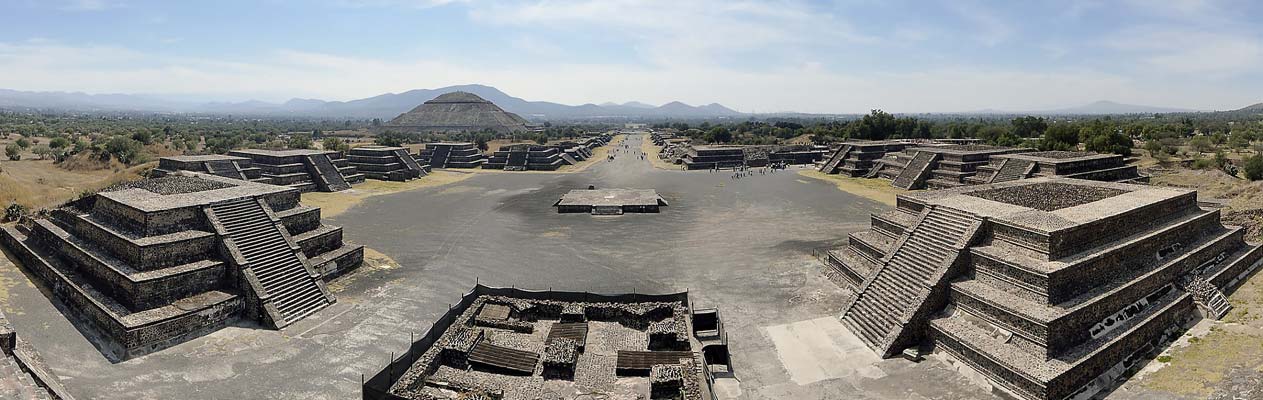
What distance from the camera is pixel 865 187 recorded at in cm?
5194

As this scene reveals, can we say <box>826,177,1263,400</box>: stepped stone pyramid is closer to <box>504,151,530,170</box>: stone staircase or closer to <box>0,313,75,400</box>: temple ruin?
<box>0,313,75,400</box>: temple ruin

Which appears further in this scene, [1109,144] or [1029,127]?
[1029,127]

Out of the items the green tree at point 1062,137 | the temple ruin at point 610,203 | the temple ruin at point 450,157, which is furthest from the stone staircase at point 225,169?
the green tree at point 1062,137

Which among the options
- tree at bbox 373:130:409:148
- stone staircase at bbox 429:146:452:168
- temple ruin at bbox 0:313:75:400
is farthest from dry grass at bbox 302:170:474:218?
tree at bbox 373:130:409:148

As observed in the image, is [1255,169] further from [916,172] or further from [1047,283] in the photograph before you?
[1047,283]

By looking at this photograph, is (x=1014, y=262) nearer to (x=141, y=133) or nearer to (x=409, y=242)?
(x=409, y=242)

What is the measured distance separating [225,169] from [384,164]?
16.1 metres

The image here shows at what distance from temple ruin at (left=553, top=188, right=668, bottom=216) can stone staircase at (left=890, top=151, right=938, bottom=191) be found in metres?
21.4

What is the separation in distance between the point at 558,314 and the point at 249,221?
12.1m

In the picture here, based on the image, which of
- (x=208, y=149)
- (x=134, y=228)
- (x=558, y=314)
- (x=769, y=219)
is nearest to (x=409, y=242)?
(x=134, y=228)

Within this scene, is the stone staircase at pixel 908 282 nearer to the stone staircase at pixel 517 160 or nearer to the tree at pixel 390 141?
the stone staircase at pixel 517 160

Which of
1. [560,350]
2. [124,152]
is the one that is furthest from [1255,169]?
[124,152]

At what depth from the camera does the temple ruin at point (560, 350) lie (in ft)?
48.6

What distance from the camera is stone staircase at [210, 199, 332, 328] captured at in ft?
63.1
